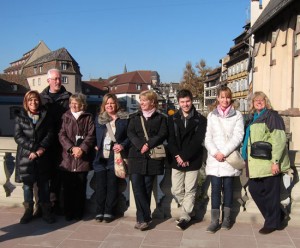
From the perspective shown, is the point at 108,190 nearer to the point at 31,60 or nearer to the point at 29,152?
the point at 29,152

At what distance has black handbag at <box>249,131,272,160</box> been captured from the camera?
471 cm

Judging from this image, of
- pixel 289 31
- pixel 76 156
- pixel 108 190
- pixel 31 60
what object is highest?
pixel 31 60

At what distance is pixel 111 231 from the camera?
16.3ft

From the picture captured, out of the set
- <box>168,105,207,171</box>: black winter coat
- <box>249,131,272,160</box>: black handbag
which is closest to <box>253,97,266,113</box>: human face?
<box>249,131,272,160</box>: black handbag

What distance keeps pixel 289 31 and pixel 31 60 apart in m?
72.1

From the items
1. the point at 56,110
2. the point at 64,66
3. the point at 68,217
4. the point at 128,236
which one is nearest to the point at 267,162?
the point at 128,236

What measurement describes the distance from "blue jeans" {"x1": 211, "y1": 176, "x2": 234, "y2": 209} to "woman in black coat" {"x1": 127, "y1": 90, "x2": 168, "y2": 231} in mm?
732

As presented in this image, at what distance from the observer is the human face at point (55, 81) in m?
5.55

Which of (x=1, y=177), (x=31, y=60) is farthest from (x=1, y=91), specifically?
(x=1, y=177)

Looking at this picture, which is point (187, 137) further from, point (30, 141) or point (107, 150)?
point (30, 141)

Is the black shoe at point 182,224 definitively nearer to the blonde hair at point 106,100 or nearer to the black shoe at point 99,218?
the black shoe at point 99,218

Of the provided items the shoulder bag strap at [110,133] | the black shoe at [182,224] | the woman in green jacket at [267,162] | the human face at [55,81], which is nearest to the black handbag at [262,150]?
the woman in green jacket at [267,162]

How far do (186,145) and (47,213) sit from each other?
2.23 metres

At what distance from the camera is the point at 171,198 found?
550cm
